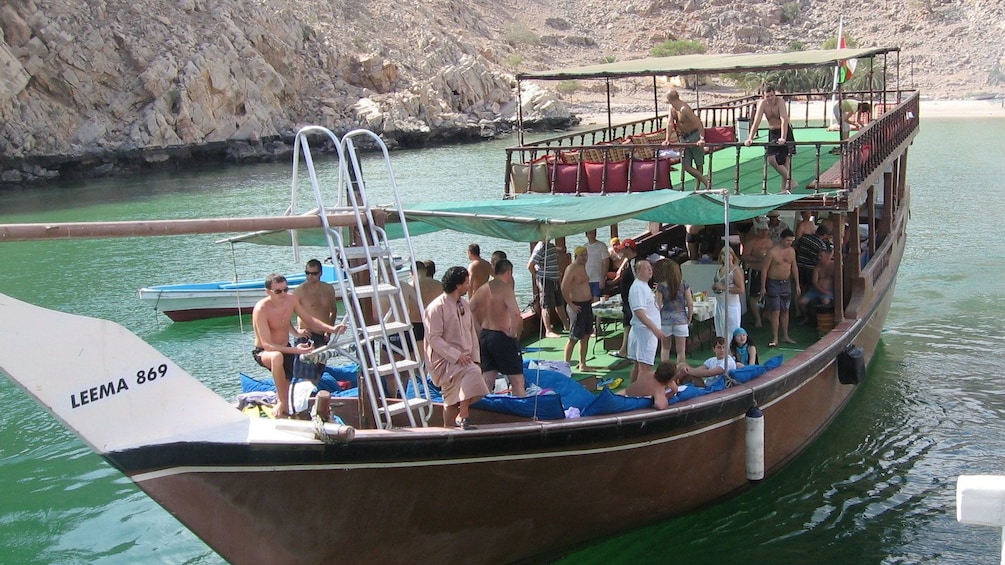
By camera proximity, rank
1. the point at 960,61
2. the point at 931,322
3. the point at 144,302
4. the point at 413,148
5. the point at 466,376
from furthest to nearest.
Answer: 1. the point at 960,61
2. the point at 413,148
3. the point at 144,302
4. the point at 931,322
5. the point at 466,376

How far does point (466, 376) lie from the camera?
7898 mm

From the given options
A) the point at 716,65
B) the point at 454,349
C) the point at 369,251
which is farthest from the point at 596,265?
the point at 369,251

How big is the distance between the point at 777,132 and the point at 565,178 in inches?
109

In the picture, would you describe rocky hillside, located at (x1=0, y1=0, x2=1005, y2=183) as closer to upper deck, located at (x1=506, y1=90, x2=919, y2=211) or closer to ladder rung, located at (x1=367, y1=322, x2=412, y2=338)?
upper deck, located at (x1=506, y1=90, x2=919, y2=211)

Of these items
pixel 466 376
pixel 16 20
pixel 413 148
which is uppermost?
pixel 16 20

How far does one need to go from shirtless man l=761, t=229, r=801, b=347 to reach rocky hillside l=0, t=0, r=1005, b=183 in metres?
42.3

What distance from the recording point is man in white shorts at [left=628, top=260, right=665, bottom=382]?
945 centimetres

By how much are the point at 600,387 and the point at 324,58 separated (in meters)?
55.2

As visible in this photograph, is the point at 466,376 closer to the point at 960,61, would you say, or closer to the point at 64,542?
the point at 64,542

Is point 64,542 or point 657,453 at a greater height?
point 657,453

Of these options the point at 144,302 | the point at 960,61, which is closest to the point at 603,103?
the point at 960,61

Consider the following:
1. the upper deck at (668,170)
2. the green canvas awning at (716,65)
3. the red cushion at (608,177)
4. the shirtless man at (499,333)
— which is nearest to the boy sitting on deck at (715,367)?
the shirtless man at (499,333)

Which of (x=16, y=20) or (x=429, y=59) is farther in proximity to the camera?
(x=429, y=59)

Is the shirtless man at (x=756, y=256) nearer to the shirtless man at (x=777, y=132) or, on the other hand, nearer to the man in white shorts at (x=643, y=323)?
the shirtless man at (x=777, y=132)
